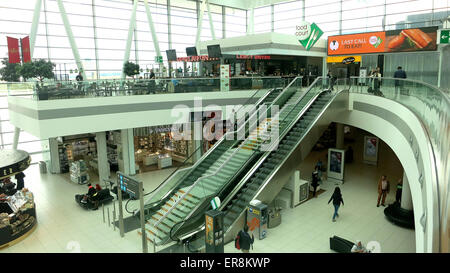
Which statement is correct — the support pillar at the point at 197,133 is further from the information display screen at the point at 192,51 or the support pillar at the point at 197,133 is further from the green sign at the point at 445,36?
the green sign at the point at 445,36

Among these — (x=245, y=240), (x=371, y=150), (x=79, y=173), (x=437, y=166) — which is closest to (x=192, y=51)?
(x=79, y=173)

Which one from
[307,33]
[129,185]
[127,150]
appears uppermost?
[307,33]

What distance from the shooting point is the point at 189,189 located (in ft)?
42.2

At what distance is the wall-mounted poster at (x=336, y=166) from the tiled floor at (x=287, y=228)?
0.54 meters

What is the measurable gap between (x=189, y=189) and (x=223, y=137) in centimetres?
454

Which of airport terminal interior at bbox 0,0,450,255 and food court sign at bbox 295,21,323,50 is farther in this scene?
food court sign at bbox 295,21,323,50

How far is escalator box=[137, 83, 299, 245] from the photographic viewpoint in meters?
12.5

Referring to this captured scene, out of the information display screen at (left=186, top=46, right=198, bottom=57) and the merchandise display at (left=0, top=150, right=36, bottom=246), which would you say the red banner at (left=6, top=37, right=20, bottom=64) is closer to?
the merchandise display at (left=0, top=150, right=36, bottom=246)

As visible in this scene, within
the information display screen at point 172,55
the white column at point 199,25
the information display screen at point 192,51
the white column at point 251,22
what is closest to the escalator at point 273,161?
the information display screen at point 192,51

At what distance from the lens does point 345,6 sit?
32.1 m

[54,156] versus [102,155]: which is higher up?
[102,155]

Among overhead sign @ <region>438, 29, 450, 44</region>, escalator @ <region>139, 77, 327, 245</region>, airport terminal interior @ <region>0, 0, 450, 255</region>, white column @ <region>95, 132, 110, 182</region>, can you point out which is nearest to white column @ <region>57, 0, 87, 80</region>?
airport terminal interior @ <region>0, 0, 450, 255</region>

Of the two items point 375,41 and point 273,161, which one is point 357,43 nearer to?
point 375,41

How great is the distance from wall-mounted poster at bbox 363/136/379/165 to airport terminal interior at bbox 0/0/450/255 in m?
0.08
